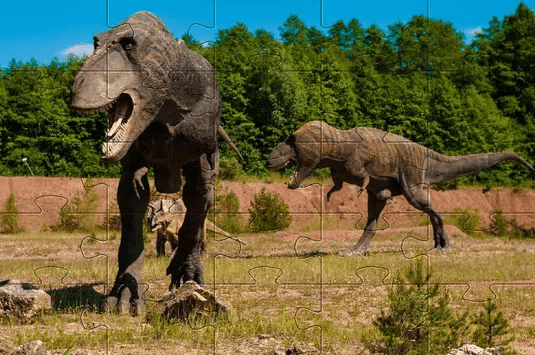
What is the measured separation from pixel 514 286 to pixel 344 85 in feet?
40.0

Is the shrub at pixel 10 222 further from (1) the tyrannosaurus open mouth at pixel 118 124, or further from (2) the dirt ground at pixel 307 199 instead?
(1) the tyrannosaurus open mouth at pixel 118 124

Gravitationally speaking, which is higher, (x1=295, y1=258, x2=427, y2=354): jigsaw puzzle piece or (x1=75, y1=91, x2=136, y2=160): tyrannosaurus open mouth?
(x1=75, y1=91, x2=136, y2=160): tyrannosaurus open mouth

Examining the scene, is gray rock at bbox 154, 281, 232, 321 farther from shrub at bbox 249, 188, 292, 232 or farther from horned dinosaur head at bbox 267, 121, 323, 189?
shrub at bbox 249, 188, 292, 232

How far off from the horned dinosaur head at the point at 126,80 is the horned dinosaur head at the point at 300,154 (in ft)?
19.9

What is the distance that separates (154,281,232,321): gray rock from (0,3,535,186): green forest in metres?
12.1

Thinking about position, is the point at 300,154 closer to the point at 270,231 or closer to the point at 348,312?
the point at 348,312

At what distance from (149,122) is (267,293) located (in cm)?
318

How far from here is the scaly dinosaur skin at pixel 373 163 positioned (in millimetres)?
12758


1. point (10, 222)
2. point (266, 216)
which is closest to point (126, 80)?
point (266, 216)

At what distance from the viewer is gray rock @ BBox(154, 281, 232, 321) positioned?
659 centimetres

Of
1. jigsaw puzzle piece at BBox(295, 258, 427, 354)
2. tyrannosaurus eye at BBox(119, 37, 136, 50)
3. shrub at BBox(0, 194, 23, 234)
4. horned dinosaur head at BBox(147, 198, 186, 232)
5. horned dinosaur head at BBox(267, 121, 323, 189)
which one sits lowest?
jigsaw puzzle piece at BBox(295, 258, 427, 354)

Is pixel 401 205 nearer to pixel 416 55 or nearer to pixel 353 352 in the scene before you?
pixel 416 55

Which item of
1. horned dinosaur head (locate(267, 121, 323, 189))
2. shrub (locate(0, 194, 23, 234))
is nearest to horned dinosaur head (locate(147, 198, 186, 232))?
horned dinosaur head (locate(267, 121, 323, 189))

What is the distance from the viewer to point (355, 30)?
25.4 m
